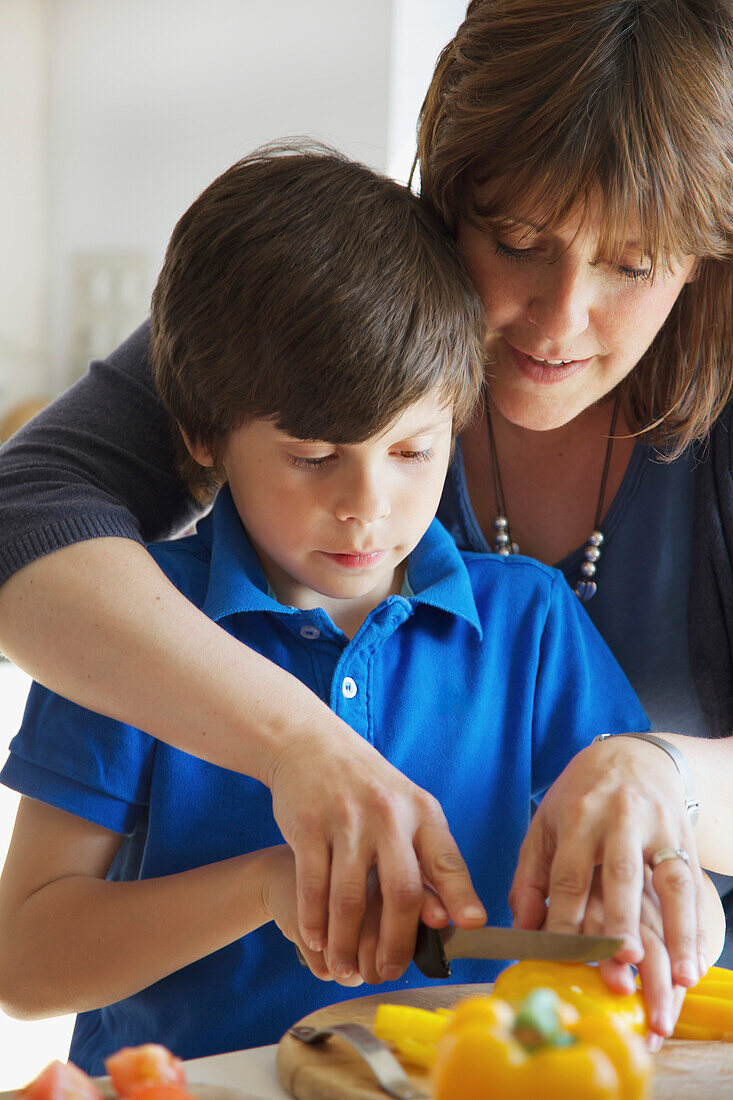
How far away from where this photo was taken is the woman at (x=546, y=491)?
728 millimetres

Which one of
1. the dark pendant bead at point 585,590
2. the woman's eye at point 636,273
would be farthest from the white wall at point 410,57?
the woman's eye at point 636,273

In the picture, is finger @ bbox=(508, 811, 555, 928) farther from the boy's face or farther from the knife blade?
the boy's face

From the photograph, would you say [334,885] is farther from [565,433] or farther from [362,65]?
[362,65]

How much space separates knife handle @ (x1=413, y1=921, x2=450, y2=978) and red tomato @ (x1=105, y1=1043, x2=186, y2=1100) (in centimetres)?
20

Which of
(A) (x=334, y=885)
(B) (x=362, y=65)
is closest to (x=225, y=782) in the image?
(A) (x=334, y=885)

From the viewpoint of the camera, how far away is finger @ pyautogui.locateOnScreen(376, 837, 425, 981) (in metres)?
0.70

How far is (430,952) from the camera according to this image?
709mm

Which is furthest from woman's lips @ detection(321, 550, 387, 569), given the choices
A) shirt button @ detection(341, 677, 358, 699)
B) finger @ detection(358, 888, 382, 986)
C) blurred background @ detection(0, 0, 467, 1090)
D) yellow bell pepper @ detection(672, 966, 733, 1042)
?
blurred background @ detection(0, 0, 467, 1090)

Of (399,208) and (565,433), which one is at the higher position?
(399,208)

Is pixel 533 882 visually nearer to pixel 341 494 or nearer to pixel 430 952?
pixel 430 952

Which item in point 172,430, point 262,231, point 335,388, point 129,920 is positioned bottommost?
point 129,920

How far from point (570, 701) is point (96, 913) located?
48 centimetres

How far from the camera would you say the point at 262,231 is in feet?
3.16

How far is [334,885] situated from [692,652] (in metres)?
0.69
